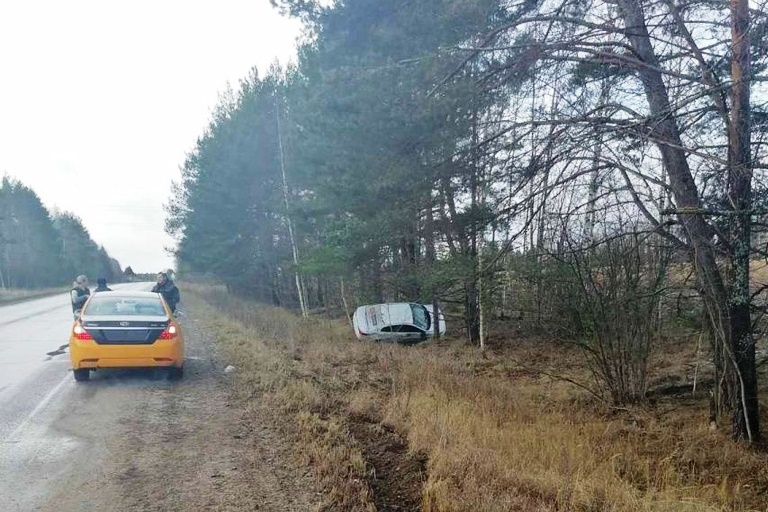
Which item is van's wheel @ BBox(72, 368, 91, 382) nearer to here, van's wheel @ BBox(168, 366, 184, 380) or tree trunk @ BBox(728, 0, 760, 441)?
van's wheel @ BBox(168, 366, 184, 380)

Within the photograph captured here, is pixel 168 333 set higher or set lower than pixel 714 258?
lower

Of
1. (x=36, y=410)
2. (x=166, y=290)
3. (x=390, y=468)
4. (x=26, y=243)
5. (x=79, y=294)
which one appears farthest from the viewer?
(x=26, y=243)

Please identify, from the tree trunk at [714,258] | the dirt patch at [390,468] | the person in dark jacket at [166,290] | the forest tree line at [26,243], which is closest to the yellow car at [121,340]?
the dirt patch at [390,468]

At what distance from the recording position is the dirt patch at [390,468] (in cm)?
439

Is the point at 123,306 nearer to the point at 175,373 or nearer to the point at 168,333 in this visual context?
the point at 168,333

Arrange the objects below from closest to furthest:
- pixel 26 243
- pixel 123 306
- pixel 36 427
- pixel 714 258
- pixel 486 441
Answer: pixel 486 441 → pixel 36 427 → pixel 714 258 → pixel 123 306 → pixel 26 243

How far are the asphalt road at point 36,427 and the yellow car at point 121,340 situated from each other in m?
0.51

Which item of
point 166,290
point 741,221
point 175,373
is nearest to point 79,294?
point 166,290

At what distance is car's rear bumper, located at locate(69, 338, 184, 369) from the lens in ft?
27.9

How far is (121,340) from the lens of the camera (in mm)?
8594

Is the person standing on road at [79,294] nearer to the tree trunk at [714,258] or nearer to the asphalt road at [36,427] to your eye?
the asphalt road at [36,427]

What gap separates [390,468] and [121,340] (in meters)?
5.50

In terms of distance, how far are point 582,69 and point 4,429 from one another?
28.7 feet

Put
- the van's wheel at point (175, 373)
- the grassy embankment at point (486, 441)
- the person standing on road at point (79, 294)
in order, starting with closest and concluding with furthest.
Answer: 1. the grassy embankment at point (486, 441)
2. the van's wheel at point (175, 373)
3. the person standing on road at point (79, 294)
